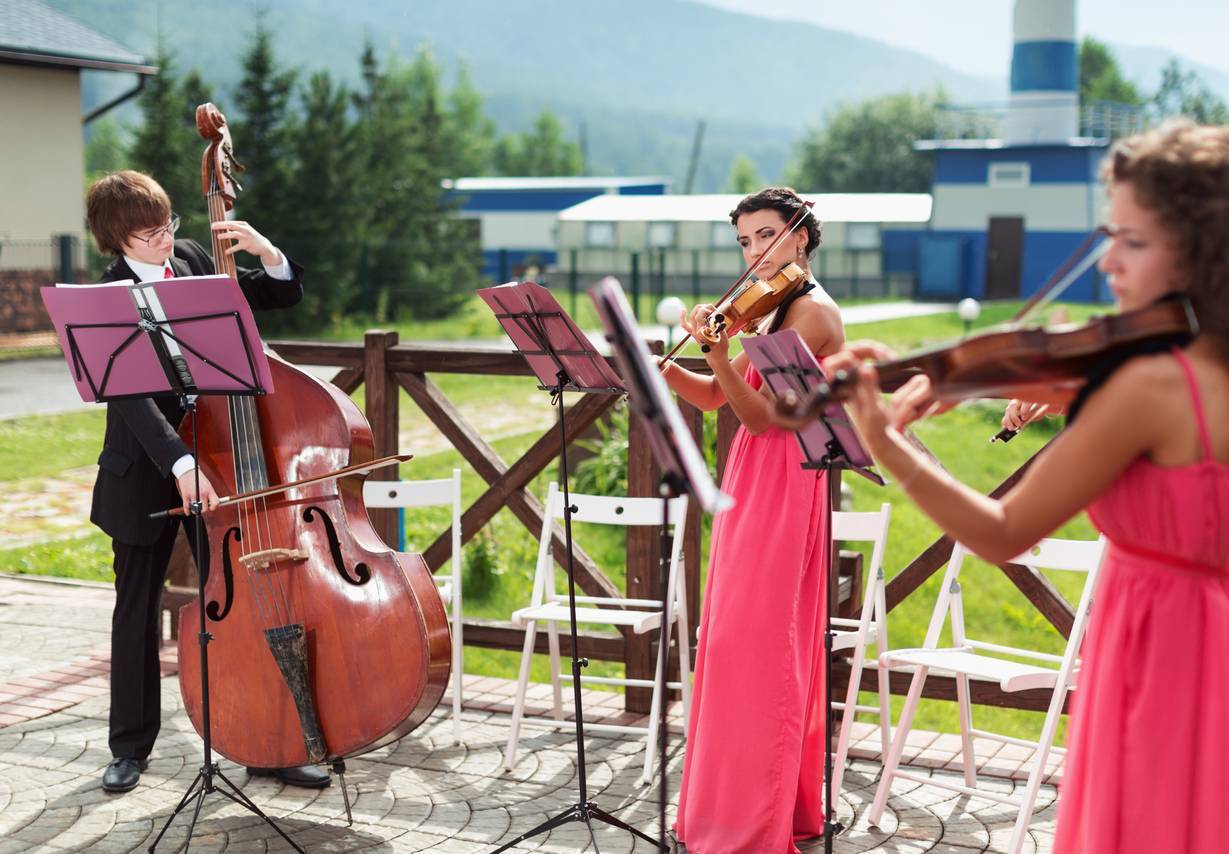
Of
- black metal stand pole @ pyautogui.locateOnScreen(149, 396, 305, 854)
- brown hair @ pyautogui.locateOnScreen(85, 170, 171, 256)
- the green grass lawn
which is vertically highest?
brown hair @ pyautogui.locateOnScreen(85, 170, 171, 256)

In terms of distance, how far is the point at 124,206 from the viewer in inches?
176

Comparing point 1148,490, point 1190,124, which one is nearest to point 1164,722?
point 1148,490

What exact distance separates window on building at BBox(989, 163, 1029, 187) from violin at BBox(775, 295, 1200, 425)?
3891 cm

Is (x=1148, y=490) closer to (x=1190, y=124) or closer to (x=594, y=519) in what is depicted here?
(x=1190, y=124)

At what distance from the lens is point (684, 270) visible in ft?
132

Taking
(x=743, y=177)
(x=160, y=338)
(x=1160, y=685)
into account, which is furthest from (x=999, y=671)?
(x=743, y=177)

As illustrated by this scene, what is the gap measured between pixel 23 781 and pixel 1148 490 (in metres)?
4.05

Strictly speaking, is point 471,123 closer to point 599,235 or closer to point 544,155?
point 544,155

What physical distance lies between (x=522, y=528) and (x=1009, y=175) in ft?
108

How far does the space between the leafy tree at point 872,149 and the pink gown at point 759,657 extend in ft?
233

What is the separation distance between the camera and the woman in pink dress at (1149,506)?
2301 millimetres

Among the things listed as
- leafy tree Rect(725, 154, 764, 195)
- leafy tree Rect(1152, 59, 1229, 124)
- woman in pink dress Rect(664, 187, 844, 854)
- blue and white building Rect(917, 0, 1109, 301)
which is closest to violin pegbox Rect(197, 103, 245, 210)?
woman in pink dress Rect(664, 187, 844, 854)

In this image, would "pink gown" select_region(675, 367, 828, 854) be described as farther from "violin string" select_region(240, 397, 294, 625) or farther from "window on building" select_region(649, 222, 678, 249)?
"window on building" select_region(649, 222, 678, 249)

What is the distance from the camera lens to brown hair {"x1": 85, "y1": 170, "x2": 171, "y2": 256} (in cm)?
446
